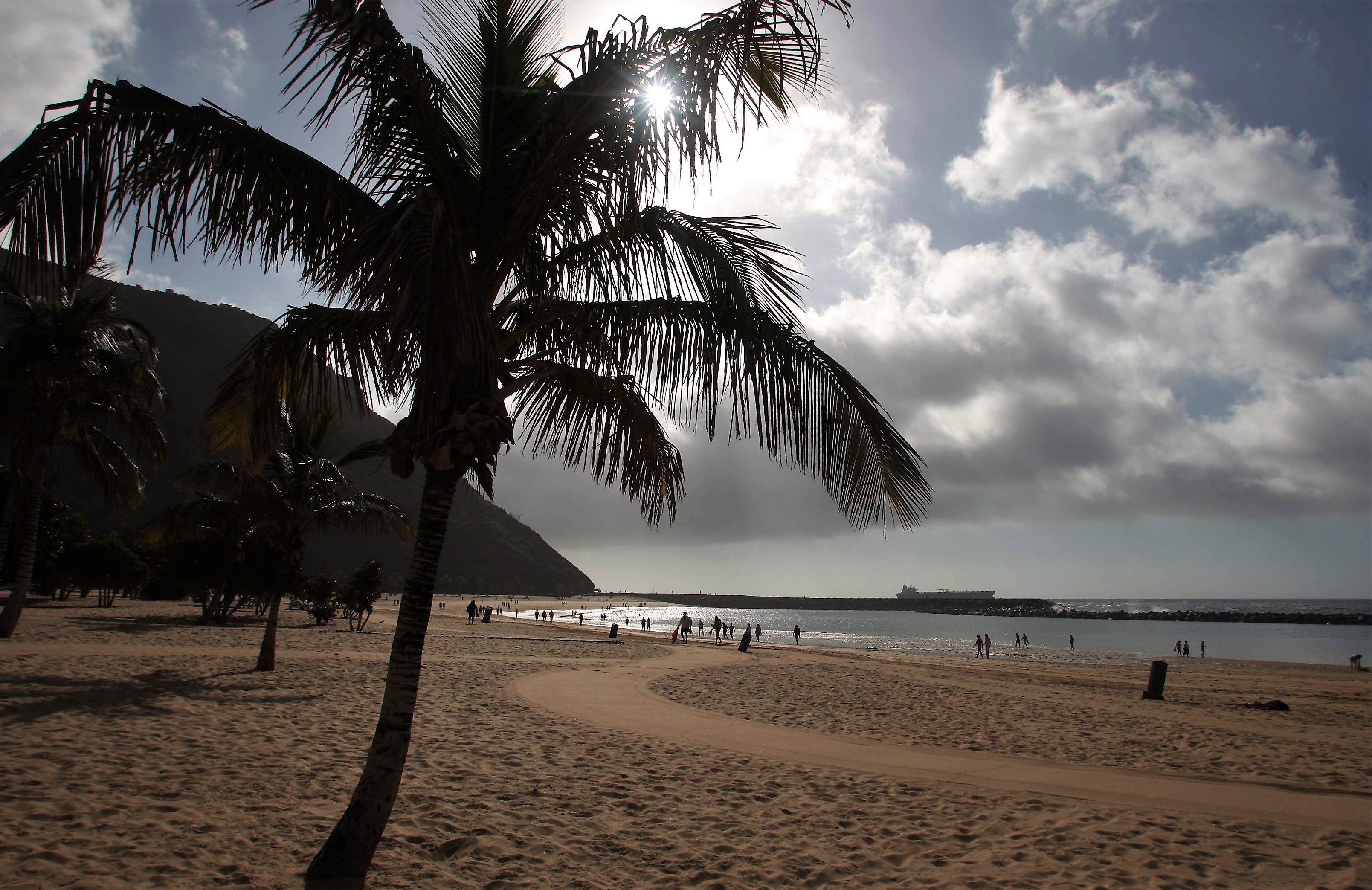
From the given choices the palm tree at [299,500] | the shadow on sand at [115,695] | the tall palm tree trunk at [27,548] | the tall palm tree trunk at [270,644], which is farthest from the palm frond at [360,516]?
the tall palm tree trunk at [27,548]

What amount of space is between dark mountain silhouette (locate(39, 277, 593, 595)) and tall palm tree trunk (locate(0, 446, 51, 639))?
78.2 metres

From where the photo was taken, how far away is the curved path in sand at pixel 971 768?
7.01 metres

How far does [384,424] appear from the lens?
113 metres

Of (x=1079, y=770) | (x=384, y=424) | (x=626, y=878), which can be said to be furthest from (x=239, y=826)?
(x=384, y=424)

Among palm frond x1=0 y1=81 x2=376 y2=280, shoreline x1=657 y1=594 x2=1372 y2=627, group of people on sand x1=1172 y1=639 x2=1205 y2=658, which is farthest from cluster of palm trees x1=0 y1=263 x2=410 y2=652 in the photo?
shoreline x1=657 y1=594 x2=1372 y2=627

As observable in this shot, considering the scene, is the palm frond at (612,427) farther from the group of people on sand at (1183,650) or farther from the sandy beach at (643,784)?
the group of people on sand at (1183,650)

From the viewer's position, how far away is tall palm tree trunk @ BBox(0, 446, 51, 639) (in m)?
13.8

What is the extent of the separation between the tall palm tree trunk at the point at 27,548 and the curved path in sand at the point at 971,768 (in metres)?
A: 10.4

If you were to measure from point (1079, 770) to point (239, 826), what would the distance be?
29.1ft

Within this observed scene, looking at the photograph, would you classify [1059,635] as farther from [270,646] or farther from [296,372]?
[296,372]

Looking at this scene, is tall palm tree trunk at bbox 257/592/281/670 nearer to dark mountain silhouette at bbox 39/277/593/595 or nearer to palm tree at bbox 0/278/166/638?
palm tree at bbox 0/278/166/638

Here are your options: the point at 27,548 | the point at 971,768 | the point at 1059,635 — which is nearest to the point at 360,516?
the point at 27,548

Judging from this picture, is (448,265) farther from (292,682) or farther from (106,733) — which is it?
(292,682)

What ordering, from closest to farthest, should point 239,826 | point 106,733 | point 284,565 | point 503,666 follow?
point 239,826, point 106,733, point 284,565, point 503,666
